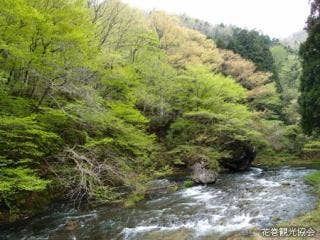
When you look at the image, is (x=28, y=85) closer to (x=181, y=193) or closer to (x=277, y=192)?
(x=181, y=193)

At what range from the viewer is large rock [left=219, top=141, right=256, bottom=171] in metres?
25.3

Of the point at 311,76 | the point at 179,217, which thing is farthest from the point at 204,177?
the point at 311,76

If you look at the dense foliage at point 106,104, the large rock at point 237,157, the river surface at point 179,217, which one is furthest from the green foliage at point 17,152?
the large rock at point 237,157

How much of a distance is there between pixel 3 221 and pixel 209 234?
24.1 feet

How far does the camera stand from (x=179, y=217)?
12234 mm

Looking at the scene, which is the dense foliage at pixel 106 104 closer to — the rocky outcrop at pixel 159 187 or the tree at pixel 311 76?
the rocky outcrop at pixel 159 187

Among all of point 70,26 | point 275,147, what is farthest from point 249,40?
point 70,26

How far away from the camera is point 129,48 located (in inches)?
1066

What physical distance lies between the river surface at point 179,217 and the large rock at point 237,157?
8.75 m

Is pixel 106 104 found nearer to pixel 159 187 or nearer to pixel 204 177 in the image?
pixel 159 187

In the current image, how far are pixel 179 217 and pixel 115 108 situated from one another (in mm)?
6697

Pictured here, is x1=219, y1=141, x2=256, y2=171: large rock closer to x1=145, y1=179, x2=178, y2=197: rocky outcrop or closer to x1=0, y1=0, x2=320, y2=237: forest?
x1=0, y1=0, x2=320, y2=237: forest

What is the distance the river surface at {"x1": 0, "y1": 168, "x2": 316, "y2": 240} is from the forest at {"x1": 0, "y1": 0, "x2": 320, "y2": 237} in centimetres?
96

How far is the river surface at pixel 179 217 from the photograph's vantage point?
1072 cm
